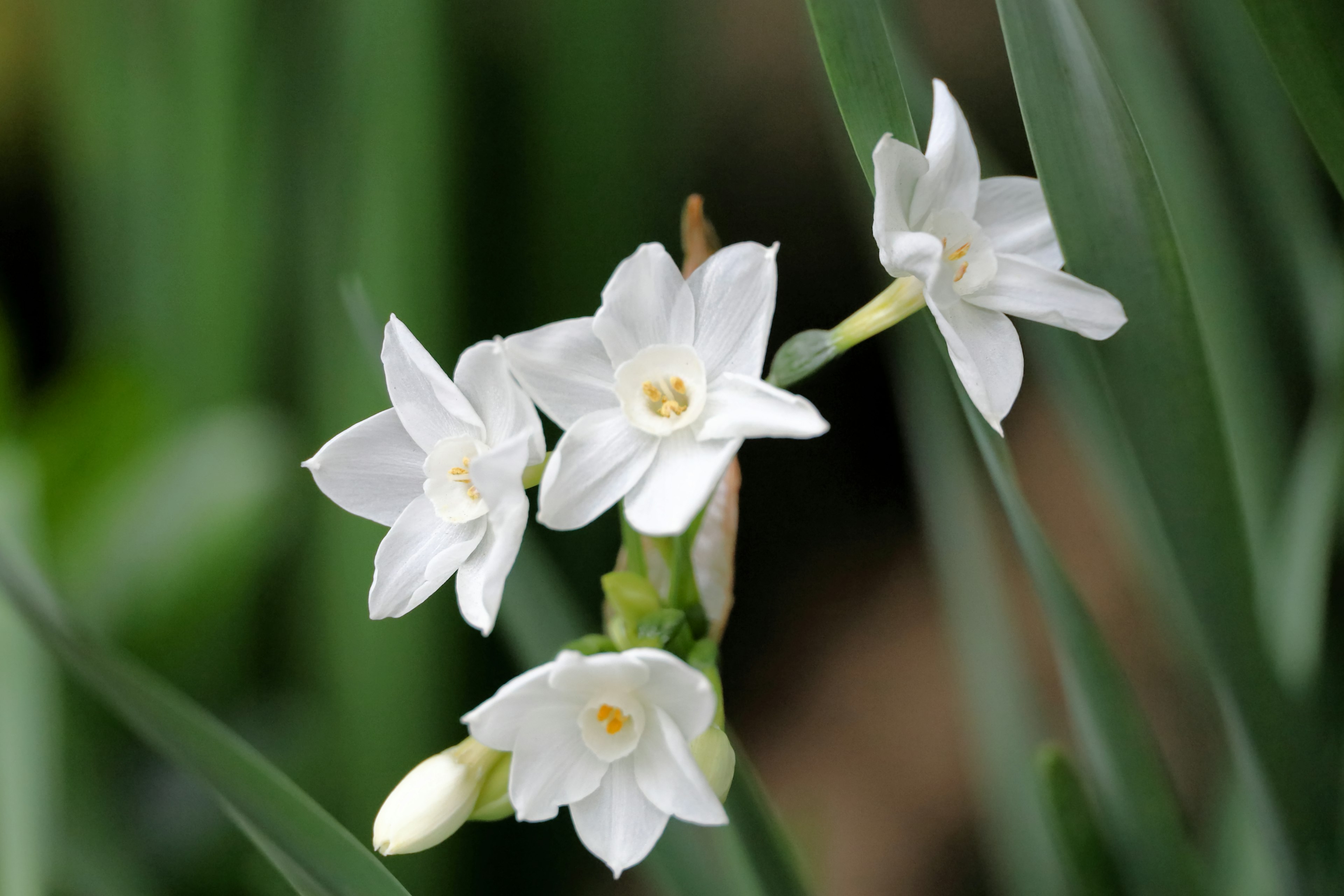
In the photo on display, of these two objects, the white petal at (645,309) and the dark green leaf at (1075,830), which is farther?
the dark green leaf at (1075,830)

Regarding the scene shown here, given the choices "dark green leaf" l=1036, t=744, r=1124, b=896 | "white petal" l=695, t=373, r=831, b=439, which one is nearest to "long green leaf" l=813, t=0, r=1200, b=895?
"dark green leaf" l=1036, t=744, r=1124, b=896

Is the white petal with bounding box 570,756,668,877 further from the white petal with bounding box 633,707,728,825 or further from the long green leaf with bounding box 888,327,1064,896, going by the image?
the long green leaf with bounding box 888,327,1064,896

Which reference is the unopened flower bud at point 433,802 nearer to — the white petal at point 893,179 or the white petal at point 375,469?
the white petal at point 375,469

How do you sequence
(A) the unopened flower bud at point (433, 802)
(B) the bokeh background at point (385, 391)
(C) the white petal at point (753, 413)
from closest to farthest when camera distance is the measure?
(C) the white petal at point (753, 413) → (A) the unopened flower bud at point (433, 802) → (B) the bokeh background at point (385, 391)

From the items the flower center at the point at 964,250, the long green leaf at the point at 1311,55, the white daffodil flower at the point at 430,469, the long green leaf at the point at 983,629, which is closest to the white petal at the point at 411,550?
the white daffodil flower at the point at 430,469

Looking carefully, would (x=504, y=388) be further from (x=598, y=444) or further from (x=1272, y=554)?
(x=1272, y=554)
